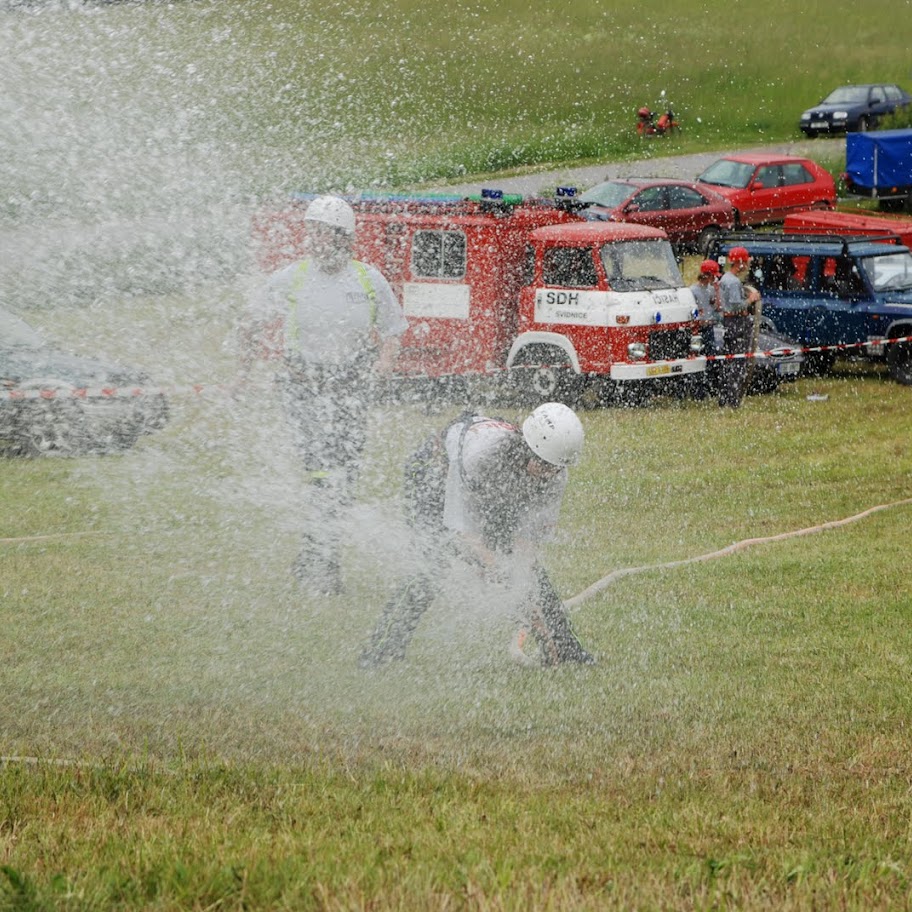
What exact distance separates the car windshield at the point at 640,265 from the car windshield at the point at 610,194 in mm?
8200

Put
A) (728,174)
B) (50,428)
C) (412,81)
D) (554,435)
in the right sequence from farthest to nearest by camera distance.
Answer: (412,81), (728,174), (50,428), (554,435)

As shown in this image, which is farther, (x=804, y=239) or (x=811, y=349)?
(x=804, y=239)

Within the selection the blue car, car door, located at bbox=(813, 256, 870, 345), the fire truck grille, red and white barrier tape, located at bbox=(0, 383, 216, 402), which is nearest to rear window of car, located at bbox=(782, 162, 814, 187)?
the blue car

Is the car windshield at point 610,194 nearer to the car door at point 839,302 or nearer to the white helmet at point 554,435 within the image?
the car door at point 839,302

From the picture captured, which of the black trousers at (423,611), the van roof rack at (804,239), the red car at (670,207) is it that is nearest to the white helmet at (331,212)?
the black trousers at (423,611)

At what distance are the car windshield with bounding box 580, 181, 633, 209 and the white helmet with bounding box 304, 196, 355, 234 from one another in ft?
57.9

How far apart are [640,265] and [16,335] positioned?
7.24m

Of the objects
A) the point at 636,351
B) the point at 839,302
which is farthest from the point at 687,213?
the point at 636,351

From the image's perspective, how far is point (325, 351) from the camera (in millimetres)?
8594

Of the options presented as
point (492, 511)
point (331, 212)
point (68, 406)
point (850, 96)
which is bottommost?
point (68, 406)

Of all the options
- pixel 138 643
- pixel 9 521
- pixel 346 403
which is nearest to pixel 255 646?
pixel 138 643

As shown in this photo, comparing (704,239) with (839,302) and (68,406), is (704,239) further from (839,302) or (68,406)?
(68,406)

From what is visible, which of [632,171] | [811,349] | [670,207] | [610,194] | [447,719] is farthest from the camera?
[632,171]

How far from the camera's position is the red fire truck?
16875 millimetres
